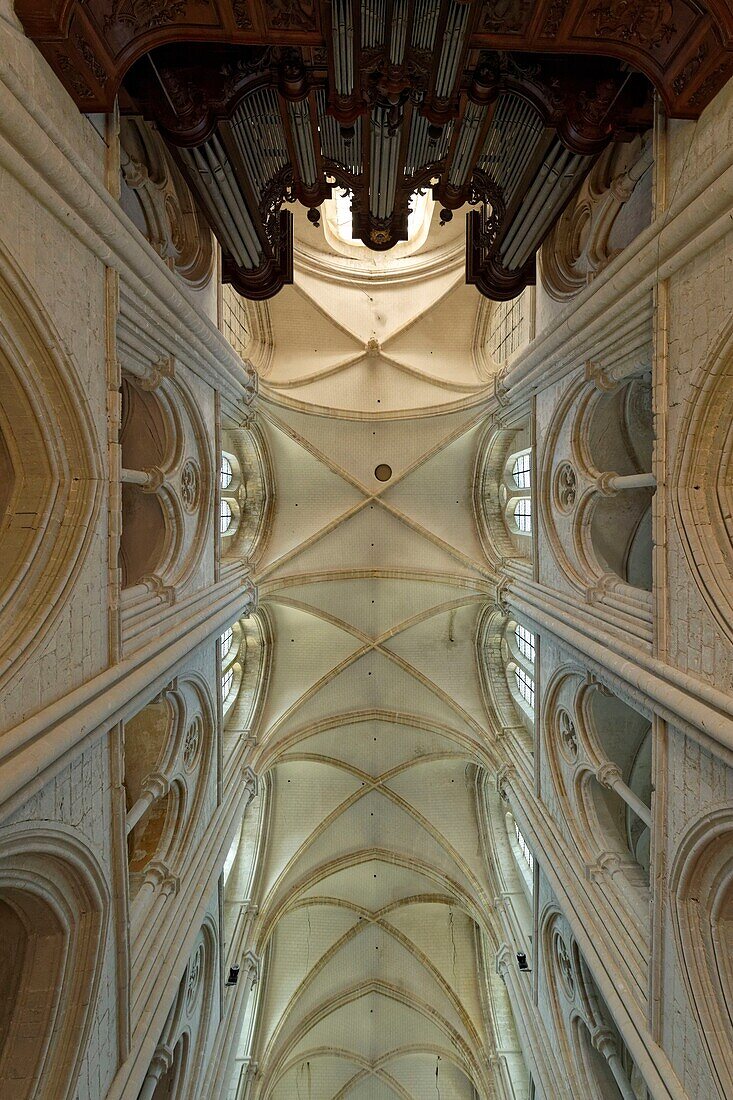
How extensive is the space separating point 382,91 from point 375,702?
42.1 ft

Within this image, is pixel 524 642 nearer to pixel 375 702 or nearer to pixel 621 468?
pixel 375 702

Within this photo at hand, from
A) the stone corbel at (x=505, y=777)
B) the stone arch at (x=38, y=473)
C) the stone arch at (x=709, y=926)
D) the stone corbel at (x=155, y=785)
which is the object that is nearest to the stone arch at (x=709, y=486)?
the stone arch at (x=709, y=926)

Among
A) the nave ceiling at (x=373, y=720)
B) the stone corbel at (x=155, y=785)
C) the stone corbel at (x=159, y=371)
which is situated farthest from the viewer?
the nave ceiling at (x=373, y=720)

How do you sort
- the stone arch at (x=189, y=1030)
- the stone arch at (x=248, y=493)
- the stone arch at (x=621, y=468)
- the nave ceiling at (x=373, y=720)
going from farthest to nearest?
the nave ceiling at (x=373, y=720) < the stone arch at (x=248, y=493) < the stone arch at (x=621, y=468) < the stone arch at (x=189, y=1030)

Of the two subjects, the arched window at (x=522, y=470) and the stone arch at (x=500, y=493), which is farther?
the stone arch at (x=500, y=493)

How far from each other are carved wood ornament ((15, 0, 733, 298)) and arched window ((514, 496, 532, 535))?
601 cm

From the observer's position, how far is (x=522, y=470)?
14234 mm

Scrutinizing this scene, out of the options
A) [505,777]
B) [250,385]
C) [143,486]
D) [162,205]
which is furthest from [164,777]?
[162,205]

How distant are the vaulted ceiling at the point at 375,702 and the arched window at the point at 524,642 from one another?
110 centimetres

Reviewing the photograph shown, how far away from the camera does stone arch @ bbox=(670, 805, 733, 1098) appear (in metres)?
5.51

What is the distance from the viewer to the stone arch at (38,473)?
4898mm

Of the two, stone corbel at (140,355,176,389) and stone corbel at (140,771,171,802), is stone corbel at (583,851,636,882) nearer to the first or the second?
stone corbel at (140,771,171,802)

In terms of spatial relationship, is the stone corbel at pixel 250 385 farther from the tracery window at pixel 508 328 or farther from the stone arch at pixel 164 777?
the stone arch at pixel 164 777

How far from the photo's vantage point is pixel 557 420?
31.5 feet
